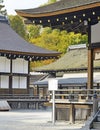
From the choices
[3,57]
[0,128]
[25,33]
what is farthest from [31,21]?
[25,33]

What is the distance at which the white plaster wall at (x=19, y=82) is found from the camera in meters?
33.8

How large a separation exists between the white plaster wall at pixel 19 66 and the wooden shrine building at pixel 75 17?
49.2 feet

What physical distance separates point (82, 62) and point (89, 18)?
17647mm

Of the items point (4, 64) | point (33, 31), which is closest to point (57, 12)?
point (4, 64)

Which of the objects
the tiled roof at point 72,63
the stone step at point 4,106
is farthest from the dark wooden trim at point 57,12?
the tiled roof at point 72,63

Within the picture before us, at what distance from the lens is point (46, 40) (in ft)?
176

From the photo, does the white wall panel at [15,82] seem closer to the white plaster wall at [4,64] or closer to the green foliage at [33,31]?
the white plaster wall at [4,64]

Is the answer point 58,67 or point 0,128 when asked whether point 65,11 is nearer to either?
point 0,128

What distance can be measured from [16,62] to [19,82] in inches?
66.5

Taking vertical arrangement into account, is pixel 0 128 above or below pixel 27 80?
below

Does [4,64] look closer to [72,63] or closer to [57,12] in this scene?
[72,63]

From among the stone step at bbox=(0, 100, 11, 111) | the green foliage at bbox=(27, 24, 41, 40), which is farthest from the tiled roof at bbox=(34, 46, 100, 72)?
the green foliage at bbox=(27, 24, 41, 40)

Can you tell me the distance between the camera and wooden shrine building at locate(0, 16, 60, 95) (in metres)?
32.7

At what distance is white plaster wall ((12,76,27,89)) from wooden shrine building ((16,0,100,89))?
15402 mm
